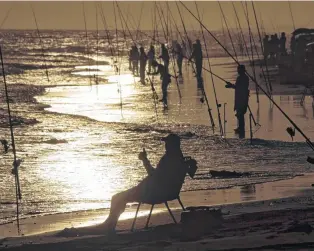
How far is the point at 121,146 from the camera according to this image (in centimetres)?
1791

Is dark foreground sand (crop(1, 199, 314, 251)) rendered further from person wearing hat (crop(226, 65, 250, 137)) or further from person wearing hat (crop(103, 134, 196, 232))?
person wearing hat (crop(226, 65, 250, 137))

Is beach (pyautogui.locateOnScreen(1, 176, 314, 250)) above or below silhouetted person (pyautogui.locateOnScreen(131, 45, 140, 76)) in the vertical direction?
below

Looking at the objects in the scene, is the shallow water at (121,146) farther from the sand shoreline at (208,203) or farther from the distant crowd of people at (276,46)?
the distant crowd of people at (276,46)

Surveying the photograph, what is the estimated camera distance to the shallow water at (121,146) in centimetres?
1325

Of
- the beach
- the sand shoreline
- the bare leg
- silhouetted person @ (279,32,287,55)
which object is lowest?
the sand shoreline

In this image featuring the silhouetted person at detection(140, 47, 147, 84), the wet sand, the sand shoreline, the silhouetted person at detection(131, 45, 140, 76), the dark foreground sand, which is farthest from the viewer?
the silhouetted person at detection(131, 45, 140, 76)

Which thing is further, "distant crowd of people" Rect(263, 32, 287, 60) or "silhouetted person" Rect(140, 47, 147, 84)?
"distant crowd of people" Rect(263, 32, 287, 60)

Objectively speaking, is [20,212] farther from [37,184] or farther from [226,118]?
[226,118]

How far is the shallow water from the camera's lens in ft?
43.5

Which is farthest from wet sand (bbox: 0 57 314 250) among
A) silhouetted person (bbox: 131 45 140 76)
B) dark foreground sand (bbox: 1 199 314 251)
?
silhouetted person (bbox: 131 45 140 76)

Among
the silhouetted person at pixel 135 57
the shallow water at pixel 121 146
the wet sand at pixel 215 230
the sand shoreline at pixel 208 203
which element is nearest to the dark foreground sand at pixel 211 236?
the wet sand at pixel 215 230

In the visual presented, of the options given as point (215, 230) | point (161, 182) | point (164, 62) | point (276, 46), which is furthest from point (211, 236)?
point (276, 46)

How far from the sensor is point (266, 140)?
17.8 metres

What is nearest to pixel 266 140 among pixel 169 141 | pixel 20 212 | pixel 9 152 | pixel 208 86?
pixel 9 152
